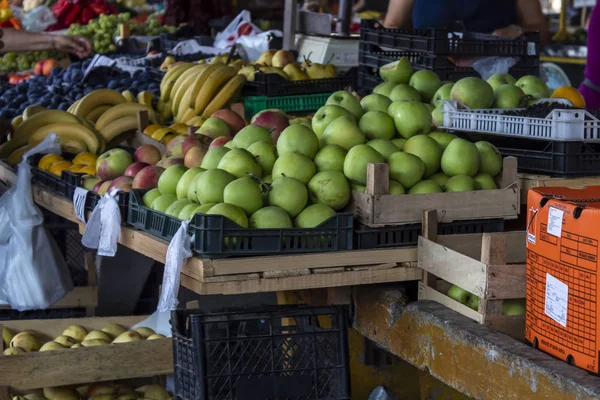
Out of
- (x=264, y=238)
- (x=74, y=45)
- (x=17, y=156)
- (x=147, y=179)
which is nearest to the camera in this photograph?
(x=264, y=238)

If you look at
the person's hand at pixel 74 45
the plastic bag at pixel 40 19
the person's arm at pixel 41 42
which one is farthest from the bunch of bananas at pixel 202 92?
the plastic bag at pixel 40 19

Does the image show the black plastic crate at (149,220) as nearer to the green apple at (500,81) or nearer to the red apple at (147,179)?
the red apple at (147,179)

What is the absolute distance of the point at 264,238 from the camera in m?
2.63

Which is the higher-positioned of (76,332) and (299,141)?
(299,141)

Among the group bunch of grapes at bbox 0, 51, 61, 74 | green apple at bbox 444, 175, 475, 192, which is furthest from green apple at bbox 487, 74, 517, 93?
bunch of grapes at bbox 0, 51, 61, 74

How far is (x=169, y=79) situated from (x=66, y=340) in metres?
1.82

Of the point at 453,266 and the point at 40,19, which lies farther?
the point at 40,19

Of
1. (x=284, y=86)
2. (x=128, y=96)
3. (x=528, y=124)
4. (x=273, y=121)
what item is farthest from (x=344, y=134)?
(x=128, y=96)

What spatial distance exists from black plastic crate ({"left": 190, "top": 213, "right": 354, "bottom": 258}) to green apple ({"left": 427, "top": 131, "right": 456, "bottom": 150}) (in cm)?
49

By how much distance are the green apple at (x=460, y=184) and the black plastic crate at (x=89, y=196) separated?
3.50ft

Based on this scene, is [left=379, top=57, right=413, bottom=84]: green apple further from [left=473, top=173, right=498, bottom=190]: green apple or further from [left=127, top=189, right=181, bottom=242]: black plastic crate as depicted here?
[left=127, top=189, right=181, bottom=242]: black plastic crate

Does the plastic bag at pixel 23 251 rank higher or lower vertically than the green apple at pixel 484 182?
lower

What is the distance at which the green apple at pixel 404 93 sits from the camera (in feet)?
10.9

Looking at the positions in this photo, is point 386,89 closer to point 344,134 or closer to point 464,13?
point 344,134
